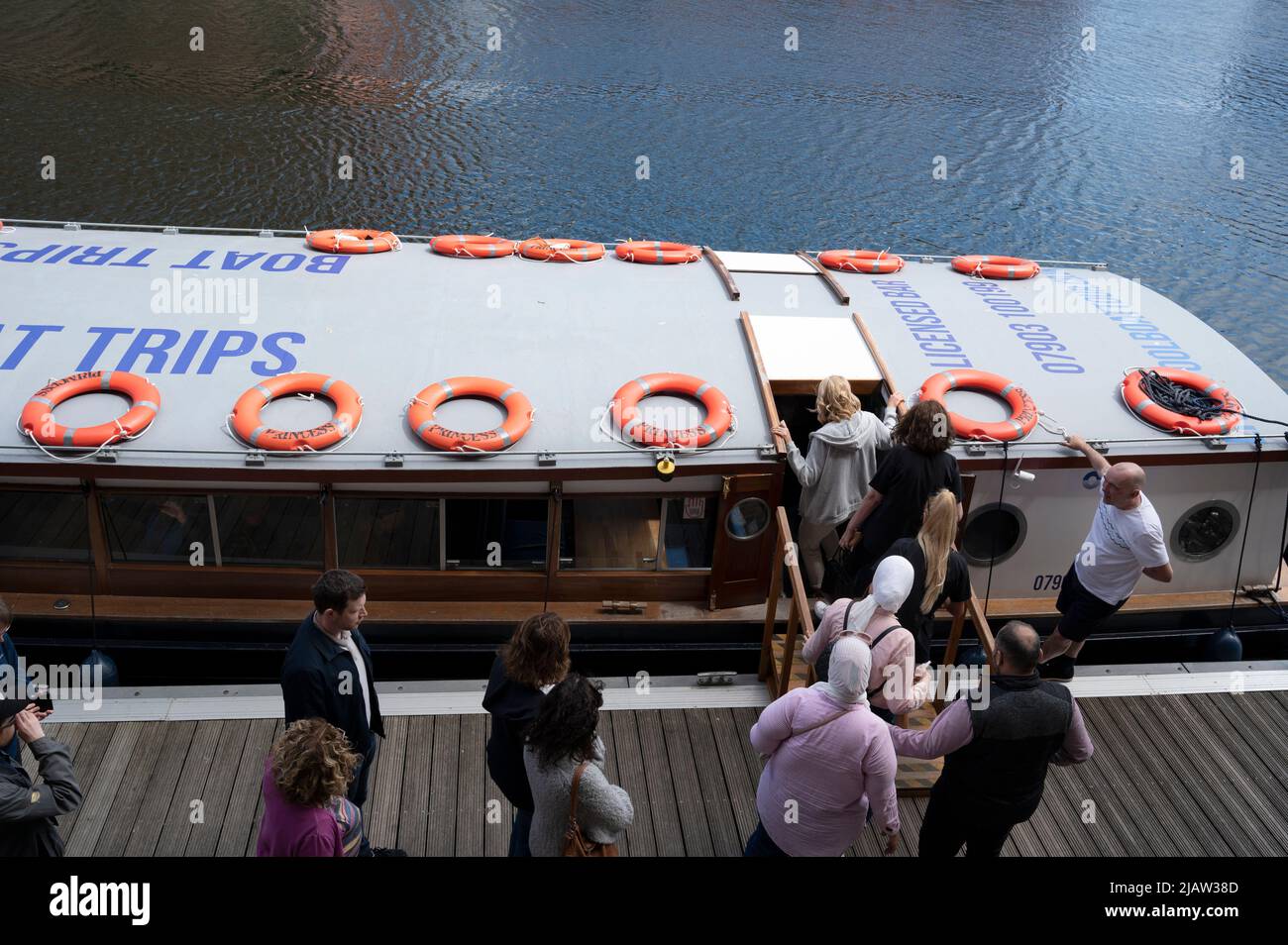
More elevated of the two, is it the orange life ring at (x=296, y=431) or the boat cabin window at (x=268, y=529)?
the orange life ring at (x=296, y=431)

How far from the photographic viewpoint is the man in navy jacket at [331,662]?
186 inches

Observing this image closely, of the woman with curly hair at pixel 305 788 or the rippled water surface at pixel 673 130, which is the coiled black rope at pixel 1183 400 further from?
the rippled water surface at pixel 673 130

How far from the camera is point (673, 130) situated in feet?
78.3

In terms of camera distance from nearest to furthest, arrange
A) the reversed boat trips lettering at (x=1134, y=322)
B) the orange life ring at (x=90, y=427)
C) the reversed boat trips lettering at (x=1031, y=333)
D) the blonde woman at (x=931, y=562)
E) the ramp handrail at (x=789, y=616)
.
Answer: the blonde woman at (x=931, y=562), the ramp handrail at (x=789, y=616), the orange life ring at (x=90, y=427), the reversed boat trips lettering at (x=1031, y=333), the reversed boat trips lettering at (x=1134, y=322)

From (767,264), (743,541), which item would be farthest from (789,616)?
(767,264)

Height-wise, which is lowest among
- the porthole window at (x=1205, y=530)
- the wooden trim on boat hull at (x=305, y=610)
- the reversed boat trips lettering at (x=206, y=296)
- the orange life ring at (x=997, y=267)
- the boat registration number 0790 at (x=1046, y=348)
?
the wooden trim on boat hull at (x=305, y=610)

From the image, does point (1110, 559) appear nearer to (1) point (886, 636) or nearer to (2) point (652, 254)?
(1) point (886, 636)

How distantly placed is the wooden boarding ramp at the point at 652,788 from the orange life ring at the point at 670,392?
1931mm

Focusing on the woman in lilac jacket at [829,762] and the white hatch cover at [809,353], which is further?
the white hatch cover at [809,353]

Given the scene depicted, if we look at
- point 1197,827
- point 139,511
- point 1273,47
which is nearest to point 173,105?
point 139,511

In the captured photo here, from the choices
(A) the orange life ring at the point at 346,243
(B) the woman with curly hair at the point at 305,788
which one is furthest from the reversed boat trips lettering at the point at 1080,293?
(B) the woman with curly hair at the point at 305,788
